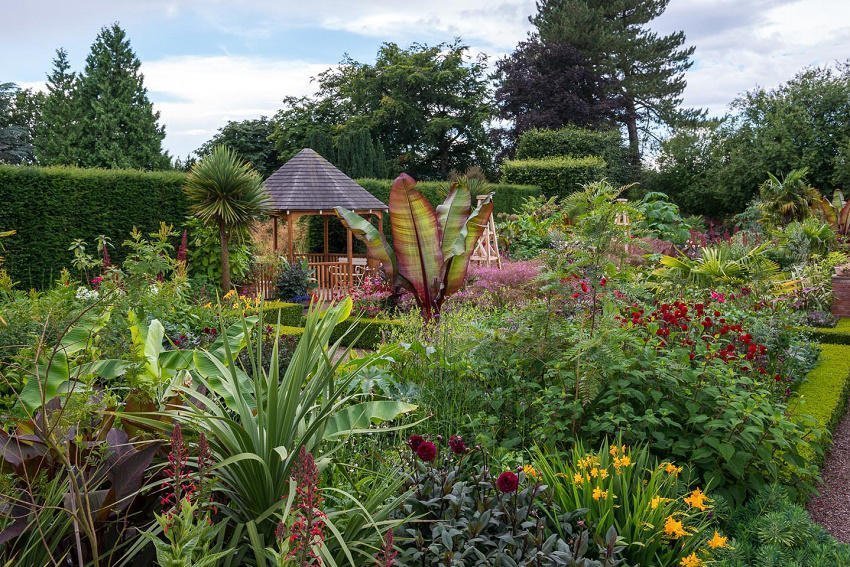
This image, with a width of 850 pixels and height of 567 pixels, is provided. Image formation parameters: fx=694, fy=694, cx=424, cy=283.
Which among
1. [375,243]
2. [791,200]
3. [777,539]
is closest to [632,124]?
[791,200]

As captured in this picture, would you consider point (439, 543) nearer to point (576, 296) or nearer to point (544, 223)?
point (576, 296)

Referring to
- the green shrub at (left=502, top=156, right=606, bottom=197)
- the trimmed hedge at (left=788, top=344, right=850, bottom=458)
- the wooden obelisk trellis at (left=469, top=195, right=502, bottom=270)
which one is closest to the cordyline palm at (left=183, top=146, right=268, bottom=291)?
the wooden obelisk trellis at (left=469, top=195, right=502, bottom=270)

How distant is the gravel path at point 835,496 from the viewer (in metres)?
4.19

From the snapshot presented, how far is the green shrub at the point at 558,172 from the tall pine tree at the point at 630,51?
789 centimetres

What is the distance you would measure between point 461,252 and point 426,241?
48 cm

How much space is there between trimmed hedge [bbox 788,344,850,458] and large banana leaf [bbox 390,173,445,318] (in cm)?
444

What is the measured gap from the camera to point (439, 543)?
2.64 meters

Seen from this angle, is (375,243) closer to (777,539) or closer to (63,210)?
(63,210)

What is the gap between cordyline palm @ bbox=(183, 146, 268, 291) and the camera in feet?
37.7

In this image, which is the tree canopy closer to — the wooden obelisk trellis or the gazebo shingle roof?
the gazebo shingle roof

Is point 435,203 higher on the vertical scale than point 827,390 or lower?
higher

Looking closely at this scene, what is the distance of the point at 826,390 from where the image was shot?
634cm

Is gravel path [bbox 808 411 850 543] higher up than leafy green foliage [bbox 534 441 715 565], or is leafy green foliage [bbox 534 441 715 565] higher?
leafy green foliage [bbox 534 441 715 565]

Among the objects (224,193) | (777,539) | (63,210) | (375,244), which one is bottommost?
(777,539)
